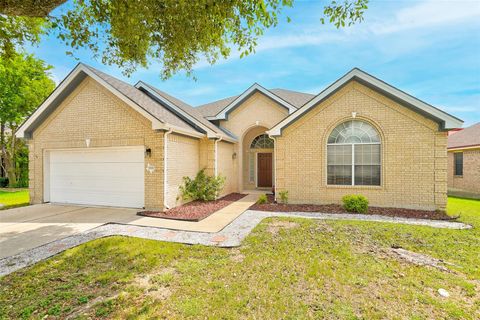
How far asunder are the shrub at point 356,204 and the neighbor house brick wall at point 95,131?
7660 millimetres

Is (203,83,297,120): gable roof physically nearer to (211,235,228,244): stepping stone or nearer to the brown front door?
the brown front door

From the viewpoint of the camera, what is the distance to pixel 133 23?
574cm

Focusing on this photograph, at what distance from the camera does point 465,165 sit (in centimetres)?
1683

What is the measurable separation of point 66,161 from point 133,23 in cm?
863

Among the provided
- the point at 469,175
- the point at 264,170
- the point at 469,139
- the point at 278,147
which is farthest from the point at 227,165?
the point at 469,139

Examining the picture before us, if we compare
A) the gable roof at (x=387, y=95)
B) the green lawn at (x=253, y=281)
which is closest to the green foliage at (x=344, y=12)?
the gable roof at (x=387, y=95)

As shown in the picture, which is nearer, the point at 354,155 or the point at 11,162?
the point at 354,155

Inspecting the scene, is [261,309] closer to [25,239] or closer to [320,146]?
[25,239]

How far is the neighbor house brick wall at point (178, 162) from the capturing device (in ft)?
31.2

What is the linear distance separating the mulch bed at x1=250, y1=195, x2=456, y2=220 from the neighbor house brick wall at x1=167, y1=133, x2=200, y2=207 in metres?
3.53

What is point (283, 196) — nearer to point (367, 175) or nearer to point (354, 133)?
point (367, 175)

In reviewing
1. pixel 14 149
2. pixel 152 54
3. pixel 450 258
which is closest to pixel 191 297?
pixel 450 258

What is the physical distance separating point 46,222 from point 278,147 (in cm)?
960

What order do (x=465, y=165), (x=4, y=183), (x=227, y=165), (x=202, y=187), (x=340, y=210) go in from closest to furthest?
(x=340, y=210)
(x=202, y=187)
(x=227, y=165)
(x=465, y=165)
(x=4, y=183)
